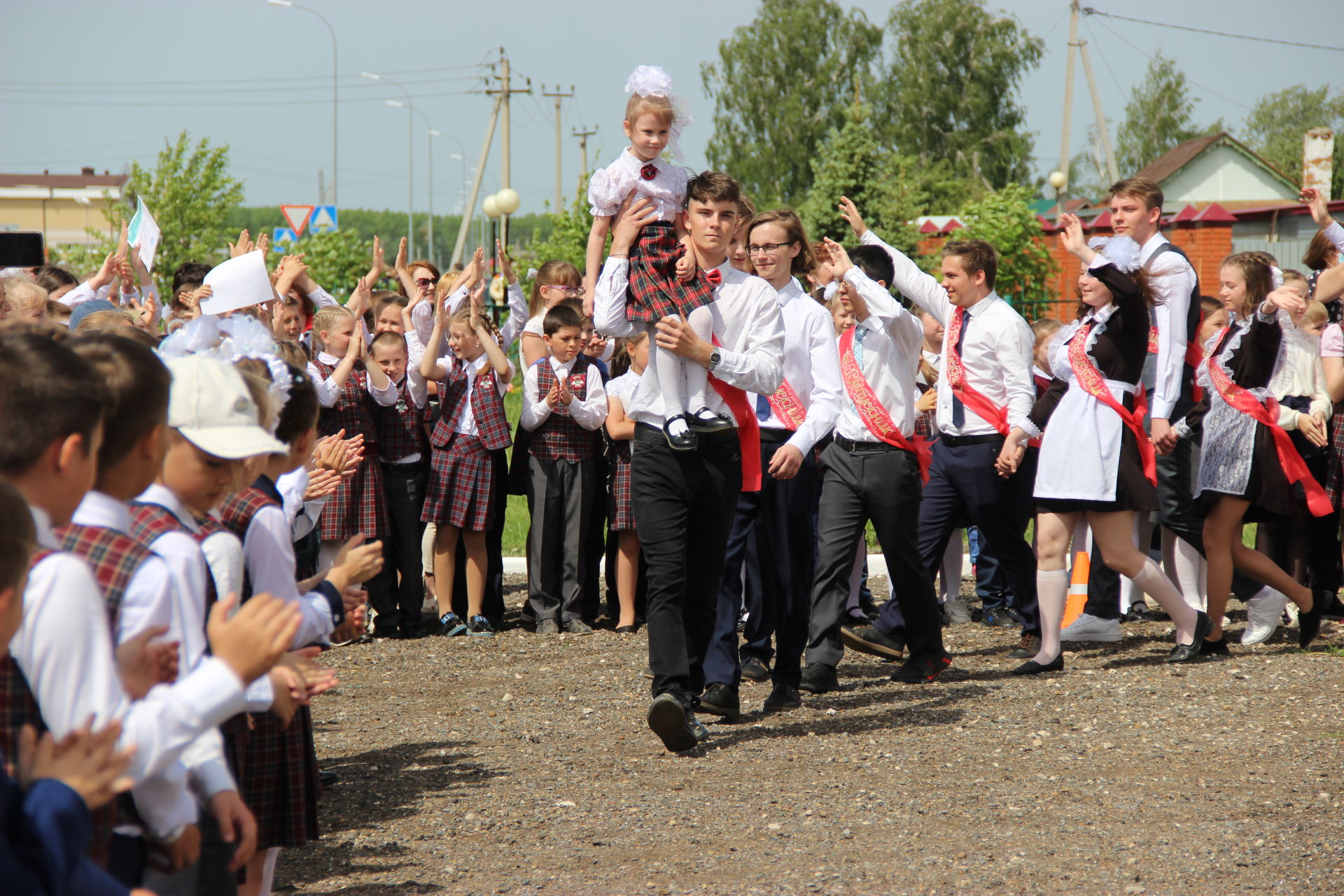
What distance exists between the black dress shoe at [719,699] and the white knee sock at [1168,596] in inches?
87.7

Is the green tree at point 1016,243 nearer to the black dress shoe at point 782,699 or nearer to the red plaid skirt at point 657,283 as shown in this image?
the black dress shoe at point 782,699

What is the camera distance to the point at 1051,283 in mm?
26406

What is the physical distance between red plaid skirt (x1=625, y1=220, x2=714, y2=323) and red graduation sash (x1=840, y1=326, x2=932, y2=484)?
1.24 m

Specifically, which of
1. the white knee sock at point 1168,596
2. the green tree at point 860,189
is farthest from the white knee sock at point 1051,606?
the green tree at point 860,189

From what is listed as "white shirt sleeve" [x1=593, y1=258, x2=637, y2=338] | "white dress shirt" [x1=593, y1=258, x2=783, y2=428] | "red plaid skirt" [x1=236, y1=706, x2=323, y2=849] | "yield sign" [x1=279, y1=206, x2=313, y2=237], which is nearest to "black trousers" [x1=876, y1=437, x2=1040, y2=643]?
"white dress shirt" [x1=593, y1=258, x2=783, y2=428]

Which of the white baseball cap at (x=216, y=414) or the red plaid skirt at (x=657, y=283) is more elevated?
the red plaid skirt at (x=657, y=283)

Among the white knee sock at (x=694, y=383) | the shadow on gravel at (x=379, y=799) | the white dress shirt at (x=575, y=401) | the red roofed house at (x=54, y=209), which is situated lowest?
the shadow on gravel at (x=379, y=799)

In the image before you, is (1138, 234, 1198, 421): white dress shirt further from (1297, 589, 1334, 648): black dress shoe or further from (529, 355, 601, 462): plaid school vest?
(529, 355, 601, 462): plaid school vest

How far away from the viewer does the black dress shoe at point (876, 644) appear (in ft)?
22.3

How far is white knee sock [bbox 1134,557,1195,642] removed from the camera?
6.41 meters

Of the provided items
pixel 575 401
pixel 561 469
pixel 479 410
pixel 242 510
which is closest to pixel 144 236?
pixel 479 410

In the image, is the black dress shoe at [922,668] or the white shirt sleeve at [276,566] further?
the black dress shoe at [922,668]

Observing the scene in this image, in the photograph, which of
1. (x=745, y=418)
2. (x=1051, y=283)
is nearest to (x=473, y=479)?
(x=745, y=418)

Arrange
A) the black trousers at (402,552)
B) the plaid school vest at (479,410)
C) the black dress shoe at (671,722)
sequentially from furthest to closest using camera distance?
the plaid school vest at (479,410) < the black trousers at (402,552) < the black dress shoe at (671,722)
